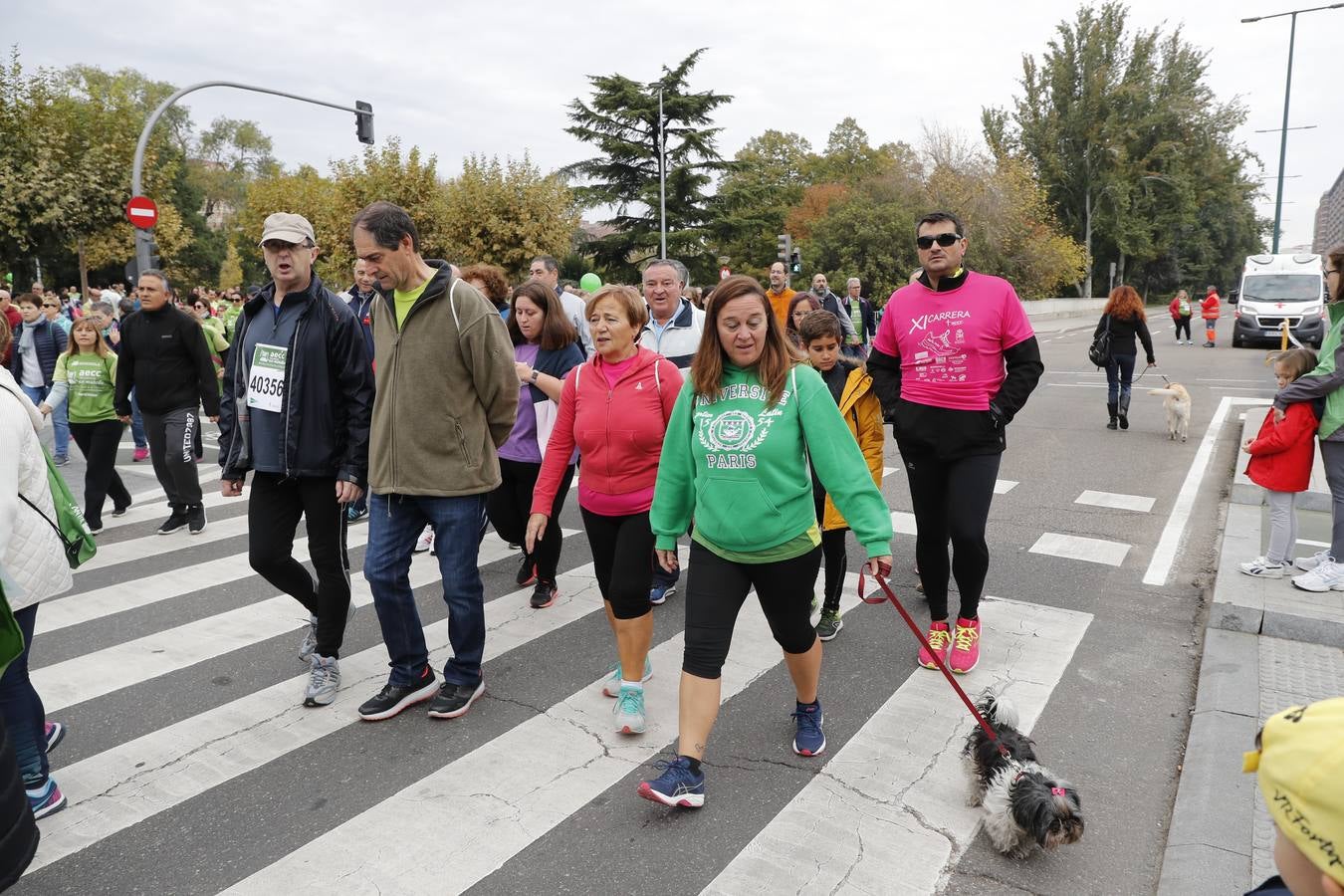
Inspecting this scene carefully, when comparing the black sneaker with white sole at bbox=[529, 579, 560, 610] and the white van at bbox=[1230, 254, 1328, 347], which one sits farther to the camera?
the white van at bbox=[1230, 254, 1328, 347]

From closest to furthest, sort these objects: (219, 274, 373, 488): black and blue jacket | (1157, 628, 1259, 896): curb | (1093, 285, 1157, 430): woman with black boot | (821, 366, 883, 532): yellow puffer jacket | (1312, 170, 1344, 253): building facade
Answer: (1157, 628, 1259, 896): curb
(219, 274, 373, 488): black and blue jacket
(821, 366, 883, 532): yellow puffer jacket
(1093, 285, 1157, 430): woman with black boot
(1312, 170, 1344, 253): building facade

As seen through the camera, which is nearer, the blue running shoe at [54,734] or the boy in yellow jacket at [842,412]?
the blue running shoe at [54,734]

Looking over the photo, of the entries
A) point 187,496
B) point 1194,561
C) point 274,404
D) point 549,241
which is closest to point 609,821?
point 274,404

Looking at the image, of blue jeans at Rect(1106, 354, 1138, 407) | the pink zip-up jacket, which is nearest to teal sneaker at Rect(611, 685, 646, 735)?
the pink zip-up jacket

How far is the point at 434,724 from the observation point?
Answer: 12.9ft

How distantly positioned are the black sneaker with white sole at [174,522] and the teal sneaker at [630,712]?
5090mm

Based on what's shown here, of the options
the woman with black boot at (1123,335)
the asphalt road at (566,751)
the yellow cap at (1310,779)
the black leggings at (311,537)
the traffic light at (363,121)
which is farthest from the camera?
the traffic light at (363,121)

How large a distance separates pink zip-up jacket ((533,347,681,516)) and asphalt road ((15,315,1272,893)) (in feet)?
3.48

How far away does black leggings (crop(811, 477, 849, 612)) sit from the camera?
4.84 m

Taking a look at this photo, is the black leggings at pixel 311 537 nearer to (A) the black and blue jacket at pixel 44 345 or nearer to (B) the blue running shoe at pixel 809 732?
(B) the blue running shoe at pixel 809 732

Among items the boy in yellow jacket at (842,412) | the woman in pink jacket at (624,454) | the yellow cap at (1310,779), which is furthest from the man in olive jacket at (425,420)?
the yellow cap at (1310,779)

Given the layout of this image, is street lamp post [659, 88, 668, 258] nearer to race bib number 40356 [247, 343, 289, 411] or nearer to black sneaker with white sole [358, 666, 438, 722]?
race bib number 40356 [247, 343, 289, 411]

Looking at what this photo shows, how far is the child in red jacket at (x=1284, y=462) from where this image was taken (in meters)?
5.30

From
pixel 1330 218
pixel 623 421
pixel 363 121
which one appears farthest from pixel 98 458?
pixel 1330 218
